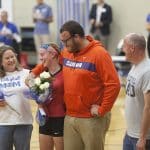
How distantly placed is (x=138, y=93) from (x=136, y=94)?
2cm

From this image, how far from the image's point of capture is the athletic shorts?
474cm

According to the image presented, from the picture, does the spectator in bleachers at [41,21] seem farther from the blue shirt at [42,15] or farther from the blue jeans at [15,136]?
the blue jeans at [15,136]

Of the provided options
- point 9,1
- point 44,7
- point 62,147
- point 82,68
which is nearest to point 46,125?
point 62,147

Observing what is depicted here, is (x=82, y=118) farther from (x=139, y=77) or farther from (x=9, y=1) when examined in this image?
(x=9, y=1)

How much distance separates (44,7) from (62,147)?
10.2 meters

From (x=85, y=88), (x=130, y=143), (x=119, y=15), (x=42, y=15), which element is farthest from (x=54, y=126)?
(x=119, y=15)

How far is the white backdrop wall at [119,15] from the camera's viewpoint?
1437 cm

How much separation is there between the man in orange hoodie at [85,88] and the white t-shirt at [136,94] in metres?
0.20

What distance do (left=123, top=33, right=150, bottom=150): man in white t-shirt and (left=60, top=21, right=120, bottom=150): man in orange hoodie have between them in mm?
222

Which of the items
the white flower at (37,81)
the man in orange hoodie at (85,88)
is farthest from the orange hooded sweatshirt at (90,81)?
the white flower at (37,81)

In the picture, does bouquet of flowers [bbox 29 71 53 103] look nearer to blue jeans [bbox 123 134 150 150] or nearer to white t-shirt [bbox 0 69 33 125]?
white t-shirt [bbox 0 69 33 125]

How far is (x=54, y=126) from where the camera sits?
475cm

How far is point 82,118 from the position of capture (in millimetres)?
4477

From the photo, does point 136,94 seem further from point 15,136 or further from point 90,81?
point 15,136
